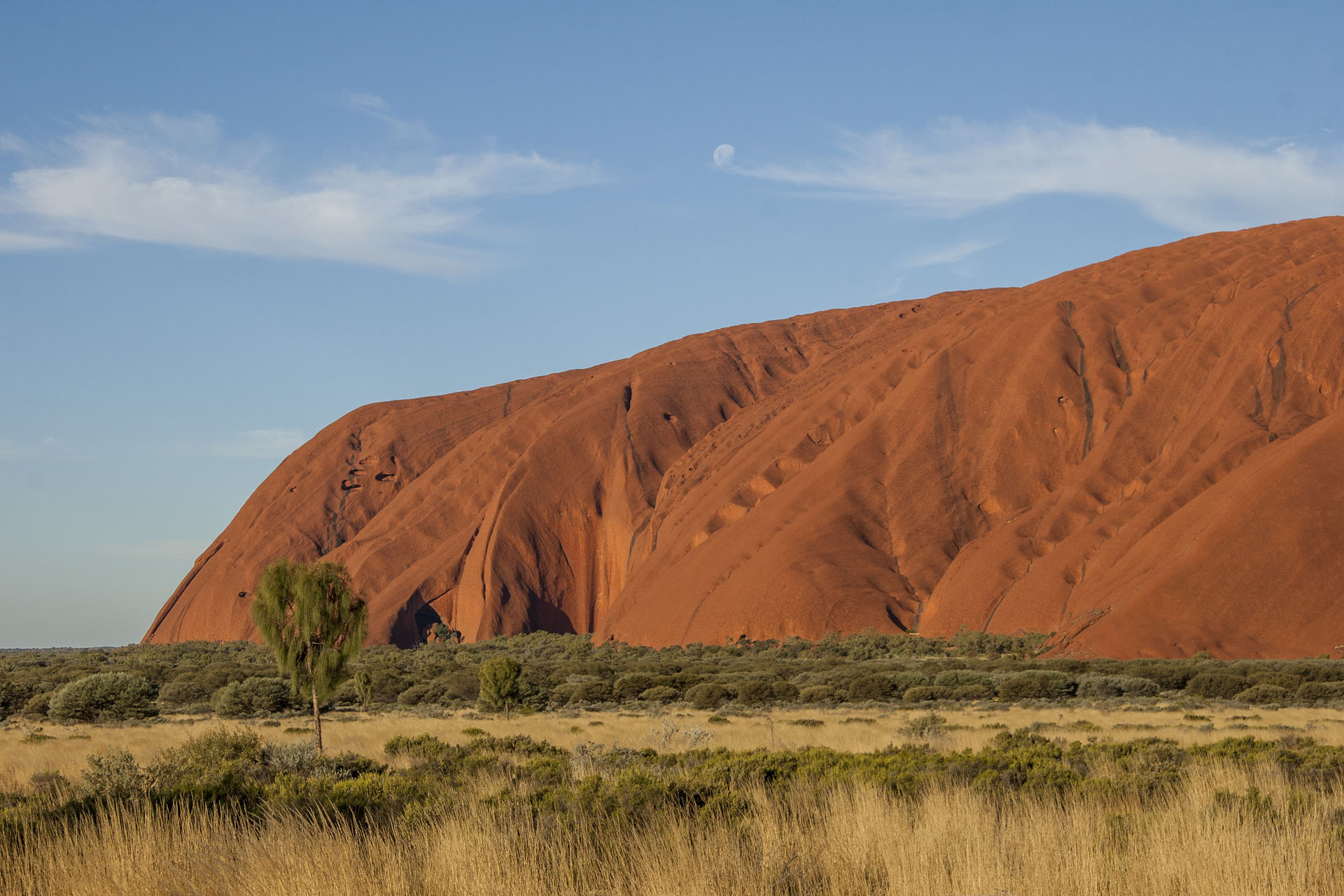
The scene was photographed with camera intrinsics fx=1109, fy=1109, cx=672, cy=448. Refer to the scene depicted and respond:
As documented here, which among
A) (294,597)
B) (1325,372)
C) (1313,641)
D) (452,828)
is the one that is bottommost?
(1313,641)

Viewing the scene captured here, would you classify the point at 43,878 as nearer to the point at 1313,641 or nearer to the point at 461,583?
the point at 1313,641

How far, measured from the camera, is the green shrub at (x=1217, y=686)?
116 ft

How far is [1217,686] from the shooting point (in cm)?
3562

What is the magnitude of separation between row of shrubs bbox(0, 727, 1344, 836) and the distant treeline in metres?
10.5

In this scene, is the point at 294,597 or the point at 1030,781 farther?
the point at 294,597

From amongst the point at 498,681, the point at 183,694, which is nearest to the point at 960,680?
the point at 498,681

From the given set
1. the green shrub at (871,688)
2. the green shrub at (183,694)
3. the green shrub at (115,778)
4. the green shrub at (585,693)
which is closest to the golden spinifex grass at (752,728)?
the green shrub at (871,688)

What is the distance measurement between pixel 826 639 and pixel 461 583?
3935 cm

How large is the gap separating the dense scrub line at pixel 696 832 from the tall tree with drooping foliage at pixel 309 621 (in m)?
8.32

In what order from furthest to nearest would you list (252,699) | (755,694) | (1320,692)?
(755,694), (252,699), (1320,692)

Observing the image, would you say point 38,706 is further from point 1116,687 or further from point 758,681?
point 1116,687

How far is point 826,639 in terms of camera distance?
59188 millimetres

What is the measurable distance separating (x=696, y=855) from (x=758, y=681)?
3032 centimetres

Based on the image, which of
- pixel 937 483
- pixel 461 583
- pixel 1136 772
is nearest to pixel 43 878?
pixel 1136 772
